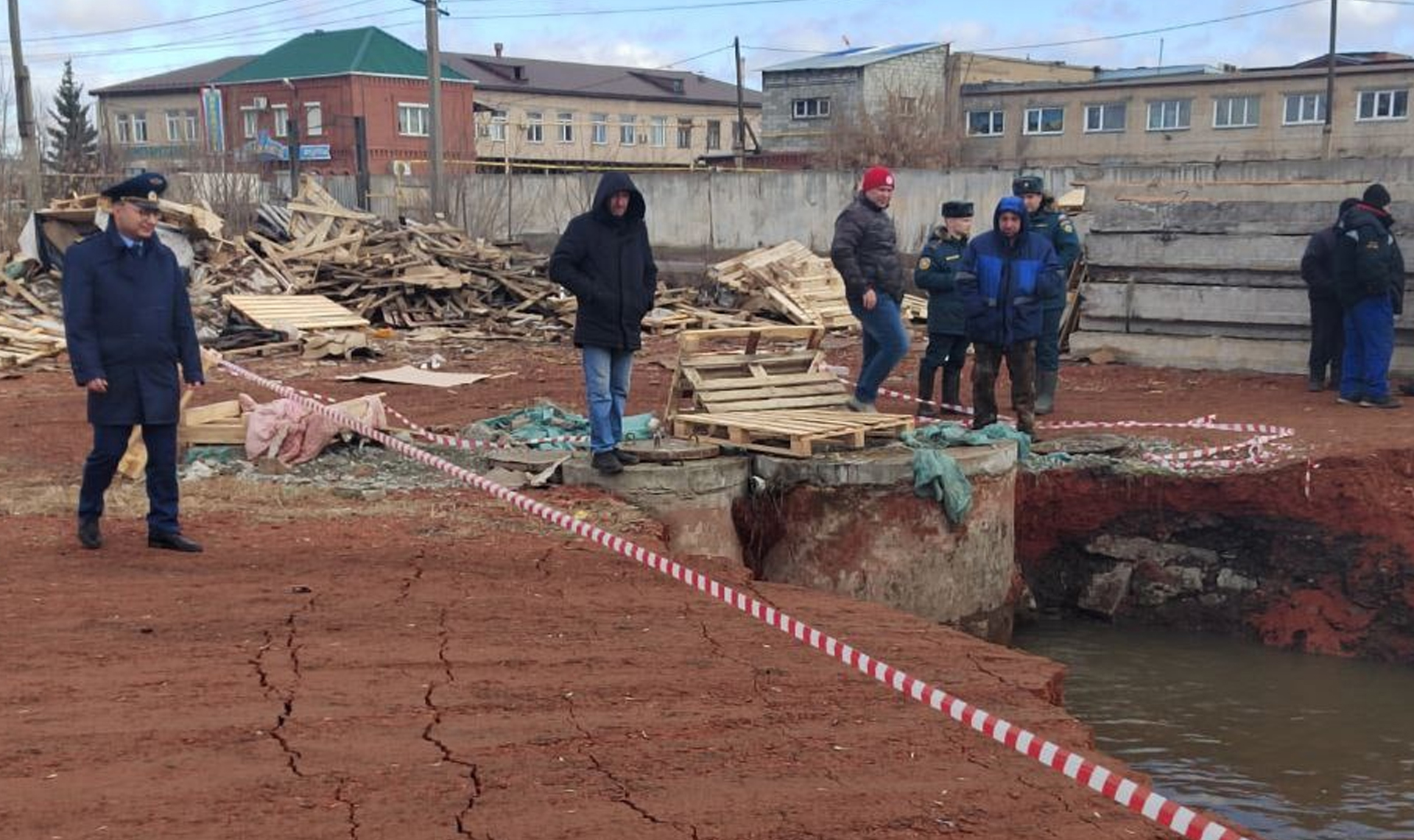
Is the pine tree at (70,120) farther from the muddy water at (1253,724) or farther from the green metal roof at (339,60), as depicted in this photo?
the muddy water at (1253,724)

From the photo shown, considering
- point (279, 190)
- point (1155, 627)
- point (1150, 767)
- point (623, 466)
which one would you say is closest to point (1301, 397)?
point (1155, 627)

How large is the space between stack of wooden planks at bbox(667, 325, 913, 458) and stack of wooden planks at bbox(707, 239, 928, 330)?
370 inches

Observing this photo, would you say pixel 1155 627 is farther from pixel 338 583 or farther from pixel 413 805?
pixel 413 805

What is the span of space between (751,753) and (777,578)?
3841mm

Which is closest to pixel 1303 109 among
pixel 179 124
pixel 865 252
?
pixel 865 252

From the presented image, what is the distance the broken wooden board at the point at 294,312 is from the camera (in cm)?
1817

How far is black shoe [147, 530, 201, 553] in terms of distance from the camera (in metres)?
7.12

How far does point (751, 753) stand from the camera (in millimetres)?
4980

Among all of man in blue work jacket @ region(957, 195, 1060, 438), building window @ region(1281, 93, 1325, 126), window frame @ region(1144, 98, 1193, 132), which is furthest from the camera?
window frame @ region(1144, 98, 1193, 132)

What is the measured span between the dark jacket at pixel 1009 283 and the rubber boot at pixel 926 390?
1747 mm

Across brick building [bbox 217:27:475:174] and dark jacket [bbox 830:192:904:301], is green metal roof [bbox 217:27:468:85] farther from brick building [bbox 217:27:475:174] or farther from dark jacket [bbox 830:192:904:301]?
dark jacket [bbox 830:192:904:301]

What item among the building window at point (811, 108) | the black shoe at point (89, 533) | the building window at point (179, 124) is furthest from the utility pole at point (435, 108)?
the building window at point (179, 124)

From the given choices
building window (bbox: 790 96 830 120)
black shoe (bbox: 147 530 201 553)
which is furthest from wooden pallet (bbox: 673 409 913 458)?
building window (bbox: 790 96 830 120)

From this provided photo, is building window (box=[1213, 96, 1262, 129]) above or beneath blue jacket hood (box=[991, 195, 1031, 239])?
above
